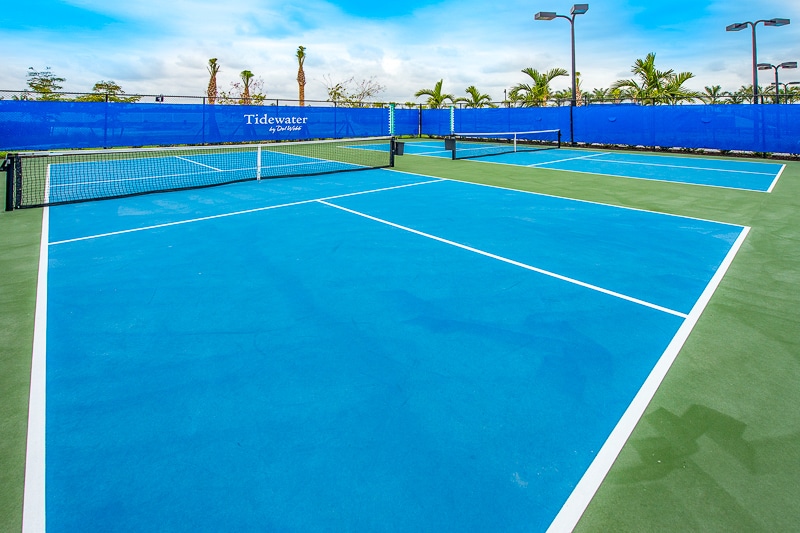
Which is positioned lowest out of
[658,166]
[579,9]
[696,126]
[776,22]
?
[658,166]

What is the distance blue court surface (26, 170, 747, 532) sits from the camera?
264 centimetres

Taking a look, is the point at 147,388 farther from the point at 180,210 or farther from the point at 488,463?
the point at 180,210

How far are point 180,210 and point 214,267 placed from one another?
14.3 ft

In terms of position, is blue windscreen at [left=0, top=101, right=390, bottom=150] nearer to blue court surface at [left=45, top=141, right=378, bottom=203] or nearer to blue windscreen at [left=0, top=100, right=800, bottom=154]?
blue windscreen at [left=0, top=100, right=800, bottom=154]

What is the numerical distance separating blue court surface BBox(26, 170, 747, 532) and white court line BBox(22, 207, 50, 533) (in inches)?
0.7

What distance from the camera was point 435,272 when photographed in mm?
6184

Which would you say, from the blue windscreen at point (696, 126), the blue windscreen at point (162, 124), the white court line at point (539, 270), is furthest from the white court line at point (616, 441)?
the blue windscreen at point (162, 124)

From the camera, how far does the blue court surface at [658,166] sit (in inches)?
566

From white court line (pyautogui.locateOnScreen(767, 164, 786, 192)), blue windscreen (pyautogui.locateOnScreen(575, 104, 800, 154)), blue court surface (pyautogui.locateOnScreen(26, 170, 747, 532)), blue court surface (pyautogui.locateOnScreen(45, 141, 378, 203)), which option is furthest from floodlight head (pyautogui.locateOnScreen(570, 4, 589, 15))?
blue court surface (pyautogui.locateOnScreen(26, 170, 747, 532))

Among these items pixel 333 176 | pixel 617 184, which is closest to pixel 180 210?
pixel 333 176

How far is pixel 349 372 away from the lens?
12.8ft

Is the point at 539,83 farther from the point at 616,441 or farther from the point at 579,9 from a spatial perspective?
the point at 616,441

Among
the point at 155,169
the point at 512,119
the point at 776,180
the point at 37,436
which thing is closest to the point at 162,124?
the point at 155,169

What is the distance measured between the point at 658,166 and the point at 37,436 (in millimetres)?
19203
